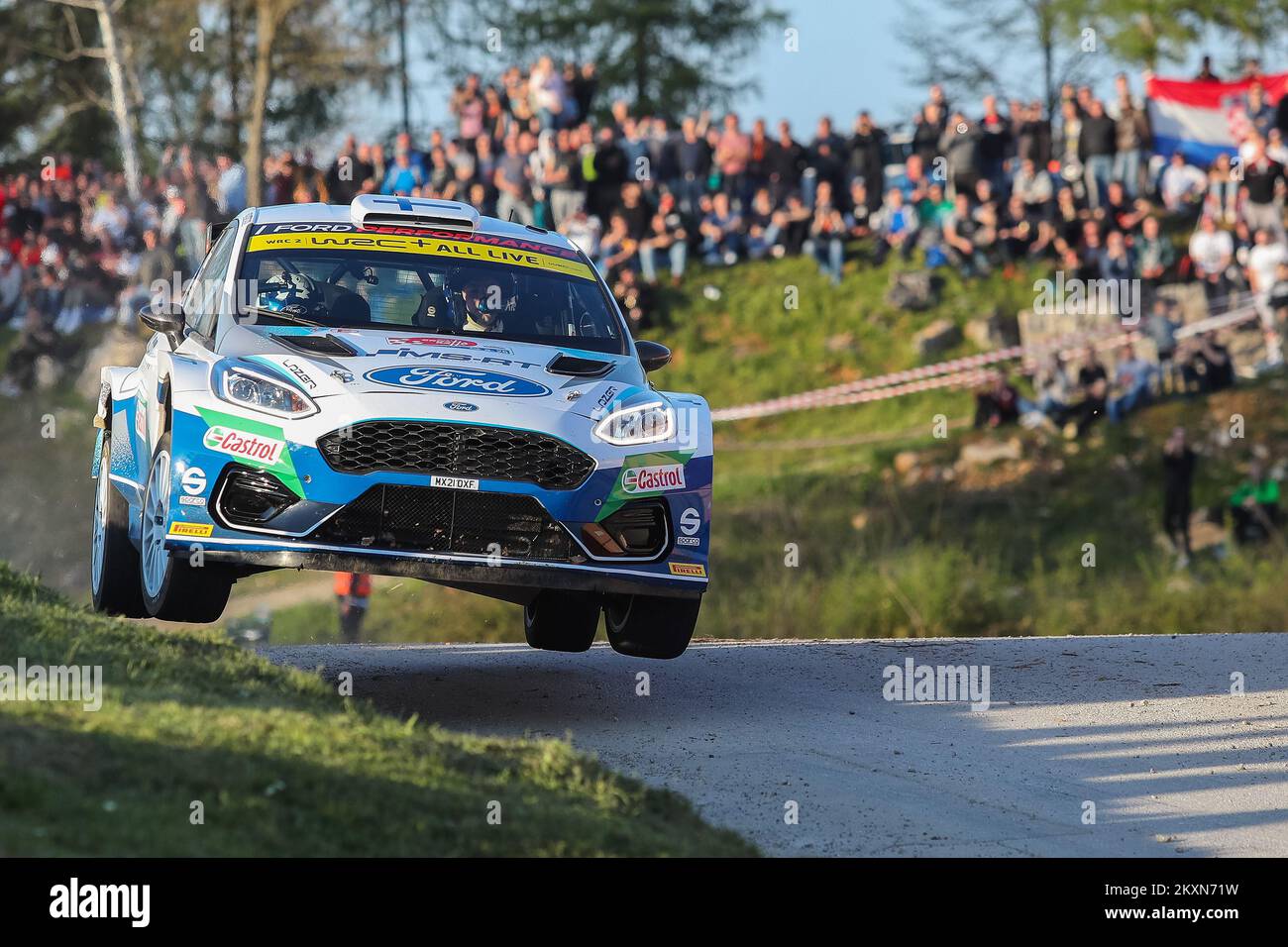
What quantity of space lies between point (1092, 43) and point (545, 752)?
33220 millimetres

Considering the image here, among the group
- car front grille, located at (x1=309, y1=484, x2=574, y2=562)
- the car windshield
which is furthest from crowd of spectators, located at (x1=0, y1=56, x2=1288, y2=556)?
car front grille, located at (x1=309, y1=484, x2=574, y2=562)

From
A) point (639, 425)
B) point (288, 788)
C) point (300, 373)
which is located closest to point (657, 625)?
point (639, 425)

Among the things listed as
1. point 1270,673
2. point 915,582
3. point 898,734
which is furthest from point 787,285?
point 898,734

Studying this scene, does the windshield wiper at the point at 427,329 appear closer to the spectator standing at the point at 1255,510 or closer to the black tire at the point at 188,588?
the black tire at the point at 188,588

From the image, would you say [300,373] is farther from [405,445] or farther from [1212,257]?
[1212,257]

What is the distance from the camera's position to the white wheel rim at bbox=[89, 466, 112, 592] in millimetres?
9664

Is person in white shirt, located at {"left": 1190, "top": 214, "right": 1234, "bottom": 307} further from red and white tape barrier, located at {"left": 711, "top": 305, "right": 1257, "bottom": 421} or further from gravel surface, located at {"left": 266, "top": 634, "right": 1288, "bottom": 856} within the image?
gravel surface, located at {"left": 266, "top": 634, "right": 1288, "bottom": 856}

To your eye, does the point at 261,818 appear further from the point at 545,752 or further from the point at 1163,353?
the point at 1163,353

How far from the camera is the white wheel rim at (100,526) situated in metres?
9.66

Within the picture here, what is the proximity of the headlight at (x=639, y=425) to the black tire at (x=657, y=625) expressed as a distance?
30.4 inches

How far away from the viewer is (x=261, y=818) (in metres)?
5.33

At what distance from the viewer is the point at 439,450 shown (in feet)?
25.8

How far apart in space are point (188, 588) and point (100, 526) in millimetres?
1975

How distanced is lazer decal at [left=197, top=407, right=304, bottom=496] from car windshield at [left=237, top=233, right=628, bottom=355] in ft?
3.00
